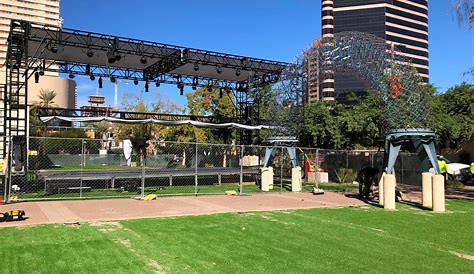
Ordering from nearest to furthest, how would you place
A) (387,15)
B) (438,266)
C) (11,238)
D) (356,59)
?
(438,266)
(11,238)
(356,59)
(387,15)

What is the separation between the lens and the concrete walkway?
37.0 ft

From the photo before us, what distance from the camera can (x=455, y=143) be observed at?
104 ft

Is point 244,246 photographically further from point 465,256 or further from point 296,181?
point 296,181

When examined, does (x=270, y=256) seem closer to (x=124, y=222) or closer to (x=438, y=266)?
(x=438, y=266)

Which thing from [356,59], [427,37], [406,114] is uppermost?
[427,37]

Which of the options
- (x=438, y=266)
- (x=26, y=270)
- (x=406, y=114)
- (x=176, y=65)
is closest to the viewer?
(x=26, y=270)

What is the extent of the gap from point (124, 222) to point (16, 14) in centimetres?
16835

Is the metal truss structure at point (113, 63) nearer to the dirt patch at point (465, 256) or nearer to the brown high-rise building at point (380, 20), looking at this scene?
the dirt patch at point (465, 256)

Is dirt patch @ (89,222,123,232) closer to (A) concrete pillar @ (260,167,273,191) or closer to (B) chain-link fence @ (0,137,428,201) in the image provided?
(B) chain-link fence @ (0,137,428,201)

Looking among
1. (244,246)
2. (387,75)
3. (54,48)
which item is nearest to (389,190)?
(387,75)

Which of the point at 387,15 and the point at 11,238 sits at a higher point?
the point at 387,15

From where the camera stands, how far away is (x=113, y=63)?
26578 mm

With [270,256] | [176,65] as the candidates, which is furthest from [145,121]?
[270,256]

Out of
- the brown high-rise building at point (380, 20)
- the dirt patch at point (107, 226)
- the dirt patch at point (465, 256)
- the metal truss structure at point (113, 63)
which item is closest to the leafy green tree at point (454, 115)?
the metal truss structure at point (113, 63)
